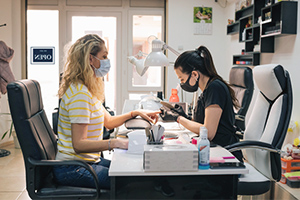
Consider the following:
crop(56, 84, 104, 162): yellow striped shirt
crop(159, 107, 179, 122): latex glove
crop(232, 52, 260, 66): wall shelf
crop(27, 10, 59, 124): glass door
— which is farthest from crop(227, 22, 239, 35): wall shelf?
crop(56, 84, 104, 162): yellow striped shirt

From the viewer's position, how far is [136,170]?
1.54 meters

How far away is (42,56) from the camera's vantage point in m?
6.19

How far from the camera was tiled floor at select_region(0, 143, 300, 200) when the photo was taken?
3297 mm

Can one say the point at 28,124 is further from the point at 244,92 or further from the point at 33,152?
the point at 244,92

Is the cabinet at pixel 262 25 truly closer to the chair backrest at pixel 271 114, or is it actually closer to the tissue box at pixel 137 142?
the chair backrest at pixel 271 114

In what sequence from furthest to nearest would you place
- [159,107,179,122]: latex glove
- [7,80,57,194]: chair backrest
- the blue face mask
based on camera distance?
[159,107,179,122]: latex glove, the blue face mask, [7,80,57,194]: chair backrest

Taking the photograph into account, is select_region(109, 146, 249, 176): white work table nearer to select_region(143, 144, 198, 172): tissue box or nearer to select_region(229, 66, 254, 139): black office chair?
Result: select_region(143, 144, 198, 172): tissue box

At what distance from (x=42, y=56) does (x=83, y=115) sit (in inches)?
182

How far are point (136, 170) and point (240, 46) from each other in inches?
167

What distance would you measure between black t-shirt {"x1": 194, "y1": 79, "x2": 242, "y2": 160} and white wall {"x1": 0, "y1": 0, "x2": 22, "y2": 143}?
3999mm

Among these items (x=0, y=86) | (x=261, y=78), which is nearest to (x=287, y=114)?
(x=261, y=78)

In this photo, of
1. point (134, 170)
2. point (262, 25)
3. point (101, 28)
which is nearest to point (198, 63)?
point (134, 170)

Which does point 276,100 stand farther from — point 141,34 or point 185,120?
point 141,34

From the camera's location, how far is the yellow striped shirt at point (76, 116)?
191cm
